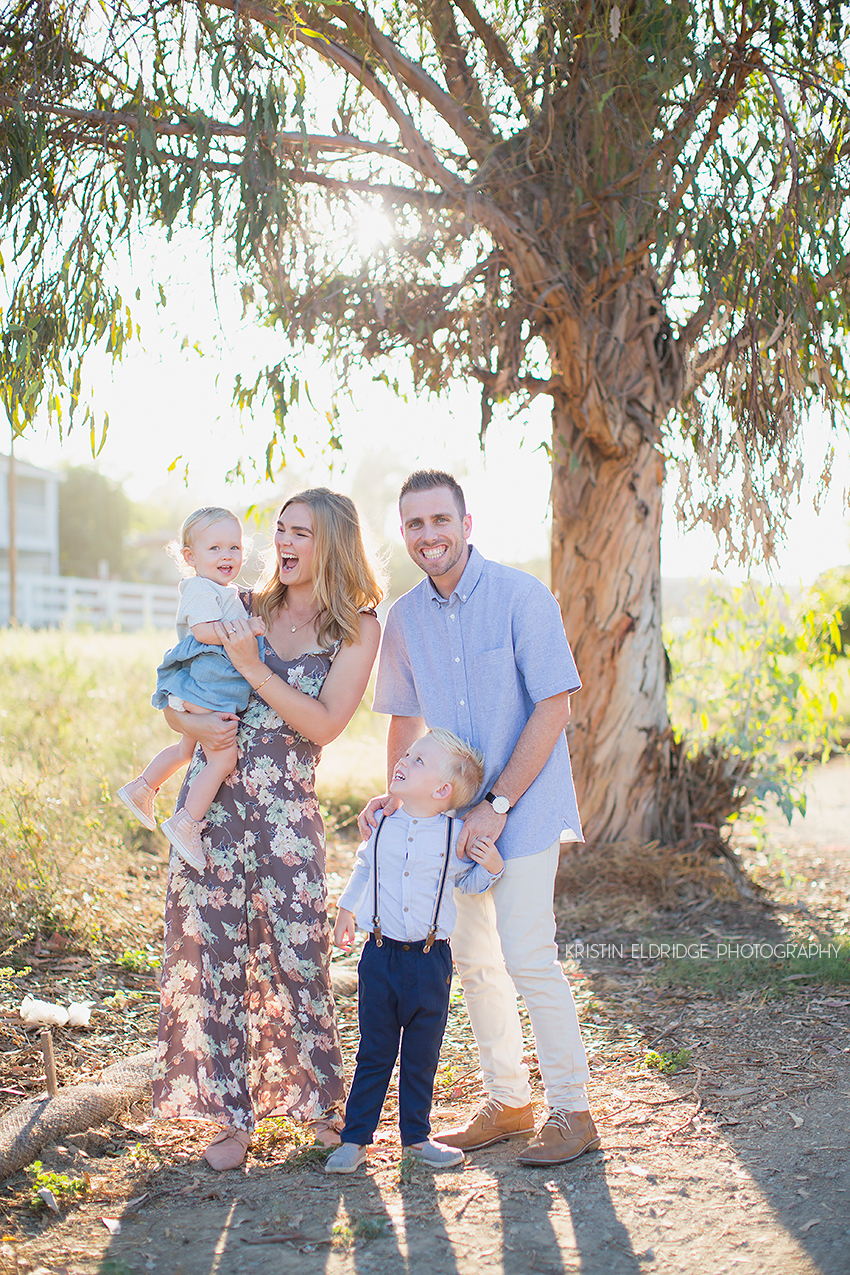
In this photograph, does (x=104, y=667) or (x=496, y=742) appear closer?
(x=496, y=742)

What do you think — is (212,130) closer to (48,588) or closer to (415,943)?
(415,943)

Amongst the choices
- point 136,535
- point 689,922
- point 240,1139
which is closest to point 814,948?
point 689,922

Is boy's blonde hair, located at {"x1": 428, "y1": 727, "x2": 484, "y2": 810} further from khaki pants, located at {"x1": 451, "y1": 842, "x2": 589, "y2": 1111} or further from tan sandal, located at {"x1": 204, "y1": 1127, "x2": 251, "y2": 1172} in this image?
tan sandal, located at {"x1": 204, "y1": 1127, "x2": 251, "y2": 1172}

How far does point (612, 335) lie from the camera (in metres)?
5.59

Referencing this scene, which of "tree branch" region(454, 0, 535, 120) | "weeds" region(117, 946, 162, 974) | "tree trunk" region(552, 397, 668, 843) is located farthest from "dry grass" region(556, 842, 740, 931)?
"tree branch" region(454, 0, 535, 120)

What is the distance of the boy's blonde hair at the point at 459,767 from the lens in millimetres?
2912

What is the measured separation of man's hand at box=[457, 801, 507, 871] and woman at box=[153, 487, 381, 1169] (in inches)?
18.7

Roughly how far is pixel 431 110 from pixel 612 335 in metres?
1.49

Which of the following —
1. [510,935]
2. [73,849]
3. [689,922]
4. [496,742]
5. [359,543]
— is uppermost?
[359,543]

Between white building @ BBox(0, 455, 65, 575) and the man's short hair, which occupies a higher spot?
white building @ BBox(0, 455, 65, 575)

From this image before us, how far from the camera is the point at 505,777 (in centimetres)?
296

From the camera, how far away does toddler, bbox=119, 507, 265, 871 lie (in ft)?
9.95

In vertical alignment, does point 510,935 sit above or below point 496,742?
below

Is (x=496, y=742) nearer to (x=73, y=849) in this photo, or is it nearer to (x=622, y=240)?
(x=622, y=240)
